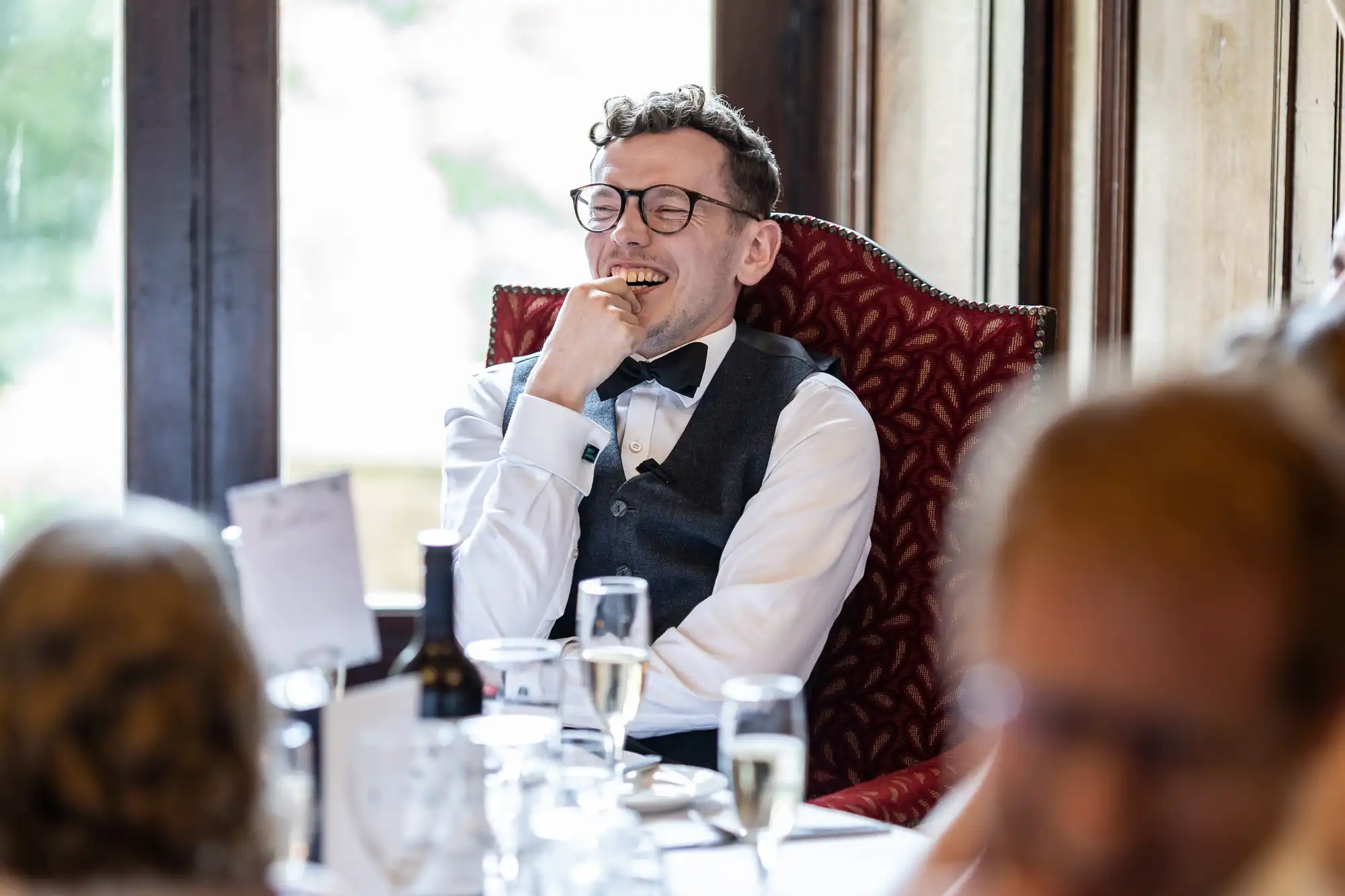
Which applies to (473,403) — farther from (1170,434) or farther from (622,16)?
(1170,434)

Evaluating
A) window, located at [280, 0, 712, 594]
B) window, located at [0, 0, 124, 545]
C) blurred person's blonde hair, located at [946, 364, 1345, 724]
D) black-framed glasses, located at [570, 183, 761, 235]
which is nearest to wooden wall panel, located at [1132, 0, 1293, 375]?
black-framed glasses, located at [570, 183, 761, 235]

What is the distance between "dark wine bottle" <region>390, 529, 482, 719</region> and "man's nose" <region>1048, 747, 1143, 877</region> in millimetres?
766

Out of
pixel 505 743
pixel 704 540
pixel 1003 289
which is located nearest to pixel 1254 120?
pixel 1003 289

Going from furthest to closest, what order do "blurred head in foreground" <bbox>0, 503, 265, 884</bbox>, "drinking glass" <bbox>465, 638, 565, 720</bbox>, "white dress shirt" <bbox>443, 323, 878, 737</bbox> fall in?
"white dress shirt" <bbox>443, 323, 878, 737</bbox> → "drinking glass" <bbox>465, 638, 565, 720</bbox> → "blurred head in foreground" <bbox>0, 503, 265, 884</bbox>

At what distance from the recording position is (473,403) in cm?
232

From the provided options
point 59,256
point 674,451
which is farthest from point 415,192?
point 674,451

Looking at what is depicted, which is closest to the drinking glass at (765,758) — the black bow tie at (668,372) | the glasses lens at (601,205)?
the black bow tie at (668,372)

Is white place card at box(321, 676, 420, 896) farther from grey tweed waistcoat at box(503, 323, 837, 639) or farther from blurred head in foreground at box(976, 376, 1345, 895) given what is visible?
grey tweed waistcoat at box(503, 323, 837, 639)

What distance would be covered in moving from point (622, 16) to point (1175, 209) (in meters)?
1.25

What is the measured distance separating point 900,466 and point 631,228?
60cm

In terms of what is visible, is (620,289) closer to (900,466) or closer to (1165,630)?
(900,466)

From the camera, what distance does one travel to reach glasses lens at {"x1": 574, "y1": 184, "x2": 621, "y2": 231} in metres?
2.29

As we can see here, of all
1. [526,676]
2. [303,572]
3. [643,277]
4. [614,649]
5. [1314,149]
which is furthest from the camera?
[643,277]

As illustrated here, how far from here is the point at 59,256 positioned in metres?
2.76
